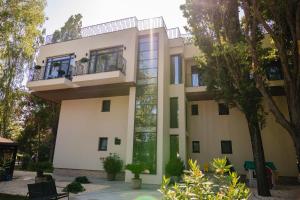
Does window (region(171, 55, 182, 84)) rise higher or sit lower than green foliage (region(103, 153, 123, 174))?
higher

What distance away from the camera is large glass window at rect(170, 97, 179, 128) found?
15359 mm

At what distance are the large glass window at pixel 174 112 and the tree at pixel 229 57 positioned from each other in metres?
4.77

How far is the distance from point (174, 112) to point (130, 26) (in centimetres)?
745

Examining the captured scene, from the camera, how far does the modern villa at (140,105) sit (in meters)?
14.3

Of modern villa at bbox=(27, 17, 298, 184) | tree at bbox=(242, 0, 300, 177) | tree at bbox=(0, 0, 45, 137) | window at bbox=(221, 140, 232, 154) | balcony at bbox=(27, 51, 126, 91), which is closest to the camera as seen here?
tree at bbox=(242, 0, 300, 177)

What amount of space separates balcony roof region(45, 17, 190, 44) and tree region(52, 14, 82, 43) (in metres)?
11.8

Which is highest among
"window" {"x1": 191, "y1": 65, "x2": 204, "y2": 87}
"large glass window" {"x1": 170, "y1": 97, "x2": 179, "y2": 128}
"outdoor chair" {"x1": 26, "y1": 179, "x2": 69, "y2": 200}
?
"window" {"x1": 191, "y1": 65, "x2": 204, "y2": 87}

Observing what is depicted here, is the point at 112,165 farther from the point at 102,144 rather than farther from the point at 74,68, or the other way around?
the point at 74,68

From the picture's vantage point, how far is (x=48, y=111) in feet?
82.6

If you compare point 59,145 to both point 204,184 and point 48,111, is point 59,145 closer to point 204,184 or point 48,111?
point 48,111

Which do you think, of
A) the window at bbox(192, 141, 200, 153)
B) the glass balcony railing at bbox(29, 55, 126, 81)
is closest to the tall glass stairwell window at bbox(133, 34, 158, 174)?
the glass balcony railing at bbox(29, 55, 126, 81)

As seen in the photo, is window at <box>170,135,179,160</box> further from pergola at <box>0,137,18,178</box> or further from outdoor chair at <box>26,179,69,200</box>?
pergola at <box>0,137,18,178</box>

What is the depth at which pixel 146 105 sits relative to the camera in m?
14.7

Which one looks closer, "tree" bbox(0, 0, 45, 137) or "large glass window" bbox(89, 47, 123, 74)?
"tree" bbox(0, 0, 45, 137)
